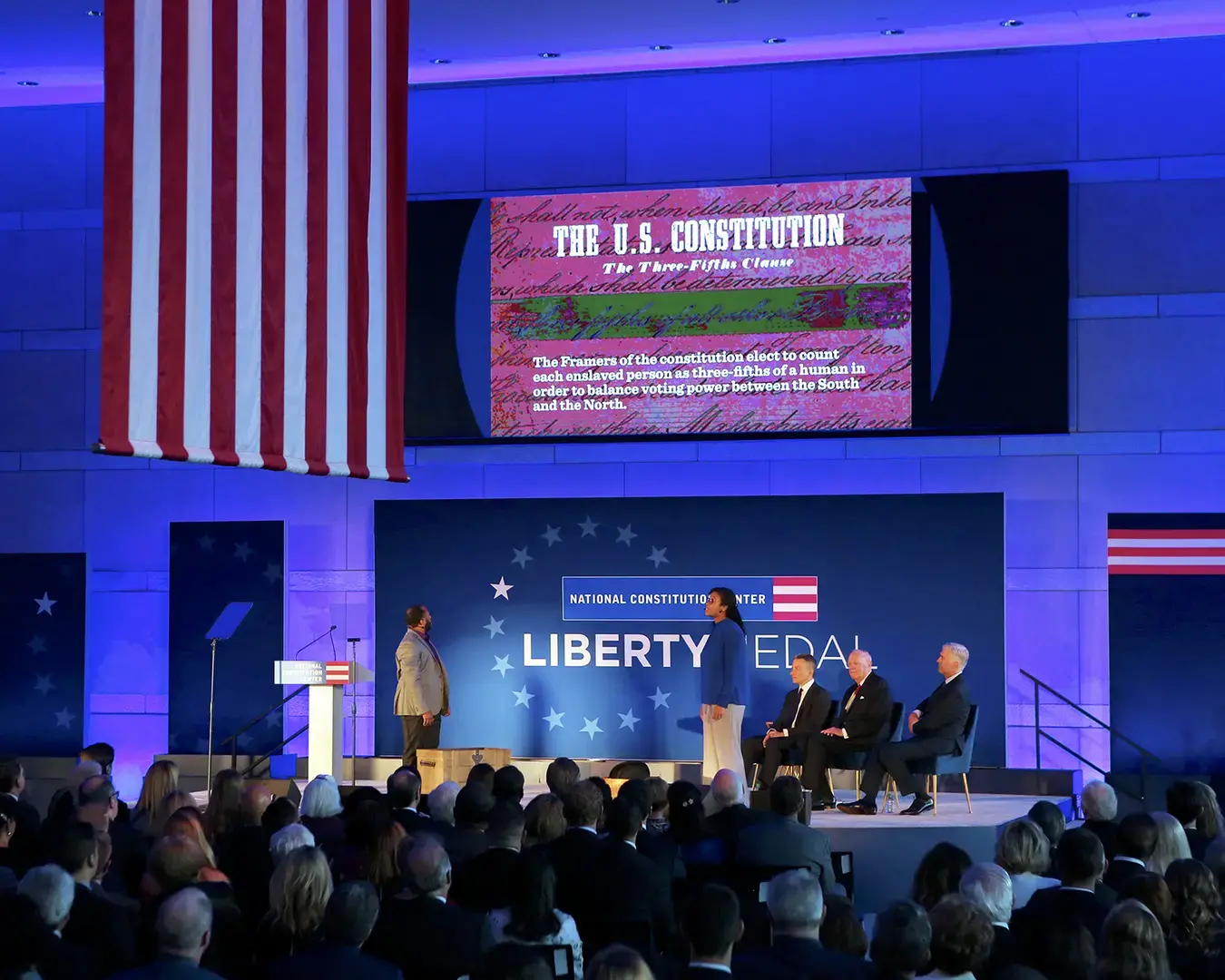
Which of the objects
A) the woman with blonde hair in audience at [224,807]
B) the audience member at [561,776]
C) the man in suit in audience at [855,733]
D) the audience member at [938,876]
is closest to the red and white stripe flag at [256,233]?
the woman with blonde hair in audience at [224,807]

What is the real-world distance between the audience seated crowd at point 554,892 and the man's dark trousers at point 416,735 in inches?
161

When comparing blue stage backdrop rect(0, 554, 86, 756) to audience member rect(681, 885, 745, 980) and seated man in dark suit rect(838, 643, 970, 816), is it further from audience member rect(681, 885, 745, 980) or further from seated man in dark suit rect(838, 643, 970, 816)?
audience member rect(681, 885, 745, 980)

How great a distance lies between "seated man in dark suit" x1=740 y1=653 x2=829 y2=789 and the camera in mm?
10133

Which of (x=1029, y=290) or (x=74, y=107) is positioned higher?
(x=74, y=107)

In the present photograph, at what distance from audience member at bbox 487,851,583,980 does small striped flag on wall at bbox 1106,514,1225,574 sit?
7929 mm

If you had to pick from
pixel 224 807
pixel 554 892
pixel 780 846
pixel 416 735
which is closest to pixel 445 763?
pixel 416 735

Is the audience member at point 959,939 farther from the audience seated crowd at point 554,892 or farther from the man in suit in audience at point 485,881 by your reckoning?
the man in suit in audience at point 485,881

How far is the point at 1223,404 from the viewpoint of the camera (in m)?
11.5

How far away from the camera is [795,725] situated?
10.2 metres

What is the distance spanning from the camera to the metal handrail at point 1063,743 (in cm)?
1134

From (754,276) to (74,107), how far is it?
6065 millimetres

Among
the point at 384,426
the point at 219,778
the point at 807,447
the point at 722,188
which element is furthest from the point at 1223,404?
the point at 219,778

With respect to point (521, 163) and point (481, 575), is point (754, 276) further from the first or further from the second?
point (481, 575)

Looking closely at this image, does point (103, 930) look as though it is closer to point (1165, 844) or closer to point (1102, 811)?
point (1165, 844)
